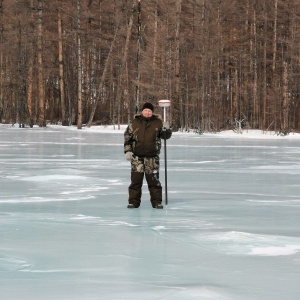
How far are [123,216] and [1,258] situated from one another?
3.07 metres

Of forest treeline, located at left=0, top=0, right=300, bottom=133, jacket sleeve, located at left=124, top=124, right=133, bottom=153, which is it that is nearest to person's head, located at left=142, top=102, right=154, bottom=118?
jacket sleeve, located at left=124, top=124, right=133, bottom=153

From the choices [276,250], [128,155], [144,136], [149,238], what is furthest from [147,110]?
[276,250]

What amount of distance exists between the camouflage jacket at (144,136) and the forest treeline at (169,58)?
28740mm

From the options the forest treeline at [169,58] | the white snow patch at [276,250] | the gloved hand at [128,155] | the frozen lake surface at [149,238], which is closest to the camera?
the frozen lake surface at [149,238]

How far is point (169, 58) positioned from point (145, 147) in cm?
3582

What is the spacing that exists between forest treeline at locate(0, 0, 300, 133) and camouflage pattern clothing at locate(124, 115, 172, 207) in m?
28.7

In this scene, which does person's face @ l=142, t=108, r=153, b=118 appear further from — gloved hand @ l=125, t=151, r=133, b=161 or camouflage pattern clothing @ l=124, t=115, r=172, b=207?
gloved hand @ l=125, t=151, r=133, b=161

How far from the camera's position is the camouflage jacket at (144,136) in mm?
10328

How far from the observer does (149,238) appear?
761cm

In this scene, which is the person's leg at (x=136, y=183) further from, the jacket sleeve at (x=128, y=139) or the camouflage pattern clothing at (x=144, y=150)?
the jacket sleeve at (x=128, y=139)

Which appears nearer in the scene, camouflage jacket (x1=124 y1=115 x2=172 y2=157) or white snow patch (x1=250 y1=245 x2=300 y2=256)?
white snow patch (x1=250 y1=245 x2=300 y2=256)

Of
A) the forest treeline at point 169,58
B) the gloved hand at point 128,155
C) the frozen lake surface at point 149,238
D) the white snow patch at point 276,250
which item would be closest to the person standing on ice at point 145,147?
the gloved hand at point 128,155

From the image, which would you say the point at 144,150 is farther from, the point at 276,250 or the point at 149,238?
the point at 276,250

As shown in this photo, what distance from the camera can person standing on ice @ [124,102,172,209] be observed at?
406 inches
